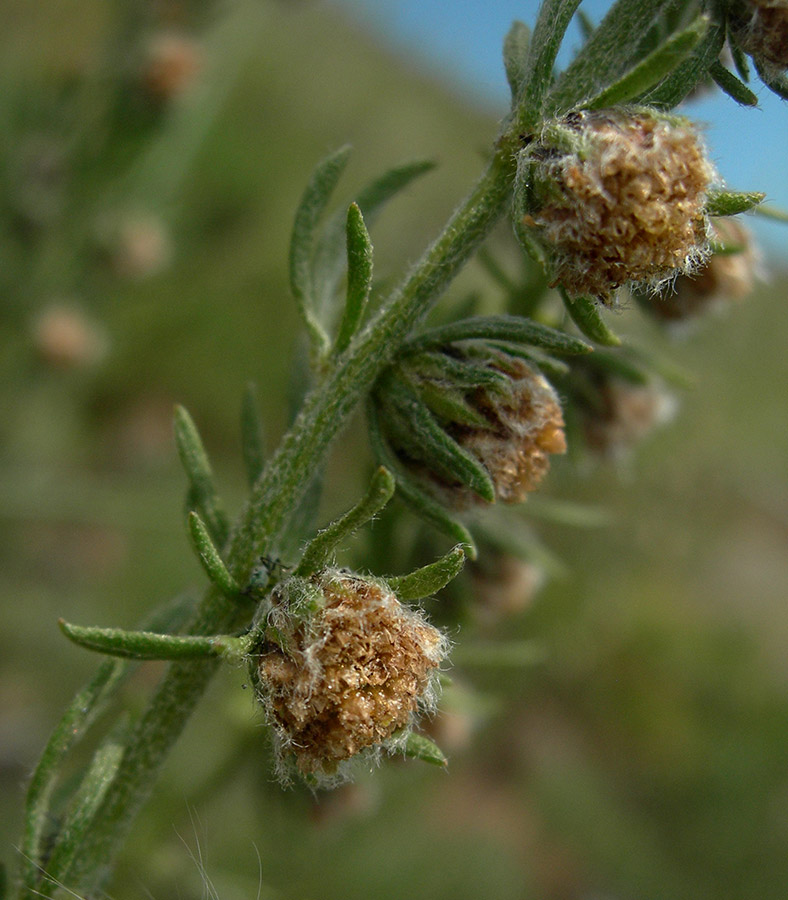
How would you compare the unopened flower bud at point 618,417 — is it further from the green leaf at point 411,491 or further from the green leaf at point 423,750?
the green leaf at point 423,750

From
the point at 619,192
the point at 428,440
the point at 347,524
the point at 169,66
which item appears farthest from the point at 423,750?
the point at 169,66

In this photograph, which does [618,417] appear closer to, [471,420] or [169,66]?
[471,420]

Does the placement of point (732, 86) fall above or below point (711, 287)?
above

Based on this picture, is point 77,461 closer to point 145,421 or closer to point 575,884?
point 145,421

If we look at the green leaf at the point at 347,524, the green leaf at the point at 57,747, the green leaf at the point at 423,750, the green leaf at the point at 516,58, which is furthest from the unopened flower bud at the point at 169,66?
the green leaf at the point at 423,750

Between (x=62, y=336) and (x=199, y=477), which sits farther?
(x=62, y=336)

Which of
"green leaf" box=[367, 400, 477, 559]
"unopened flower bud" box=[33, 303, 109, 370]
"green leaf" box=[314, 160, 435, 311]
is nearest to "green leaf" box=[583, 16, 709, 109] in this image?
"green leaf" box=[314, 160, 435, 311]

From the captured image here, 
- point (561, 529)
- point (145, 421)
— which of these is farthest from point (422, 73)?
point (561, 529)

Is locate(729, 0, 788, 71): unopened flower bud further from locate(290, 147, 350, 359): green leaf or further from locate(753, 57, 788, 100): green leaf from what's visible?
locate(290, 147, 350, 359): green leaf
